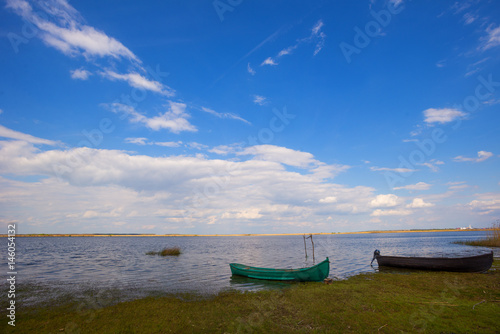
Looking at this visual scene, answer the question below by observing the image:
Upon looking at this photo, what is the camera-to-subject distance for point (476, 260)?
78.4 feet

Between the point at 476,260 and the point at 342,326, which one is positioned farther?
the point at 476,260

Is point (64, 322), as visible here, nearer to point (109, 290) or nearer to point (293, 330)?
point (109, 290)

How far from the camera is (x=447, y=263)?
82.9ft

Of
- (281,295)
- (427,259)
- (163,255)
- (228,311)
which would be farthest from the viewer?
(163,255)

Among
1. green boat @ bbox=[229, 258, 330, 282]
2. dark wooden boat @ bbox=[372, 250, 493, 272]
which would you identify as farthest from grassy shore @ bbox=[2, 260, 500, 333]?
dark wooden boat @ bbox=[372, 250, 493, 272]

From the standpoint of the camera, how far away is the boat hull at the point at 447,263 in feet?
78.5

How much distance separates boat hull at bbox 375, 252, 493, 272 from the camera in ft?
78.5

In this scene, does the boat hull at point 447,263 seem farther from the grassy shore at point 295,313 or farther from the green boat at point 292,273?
the green boat at point 292,273

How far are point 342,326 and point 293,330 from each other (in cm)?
209

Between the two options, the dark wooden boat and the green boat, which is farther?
the dark wooden boat

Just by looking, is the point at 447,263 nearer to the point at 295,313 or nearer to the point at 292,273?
the point at 292,273

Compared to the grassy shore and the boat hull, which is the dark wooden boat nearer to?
the boat hull

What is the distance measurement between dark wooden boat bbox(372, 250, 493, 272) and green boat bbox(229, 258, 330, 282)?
40.6 ft

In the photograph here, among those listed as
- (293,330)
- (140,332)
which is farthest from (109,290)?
(293,330)
